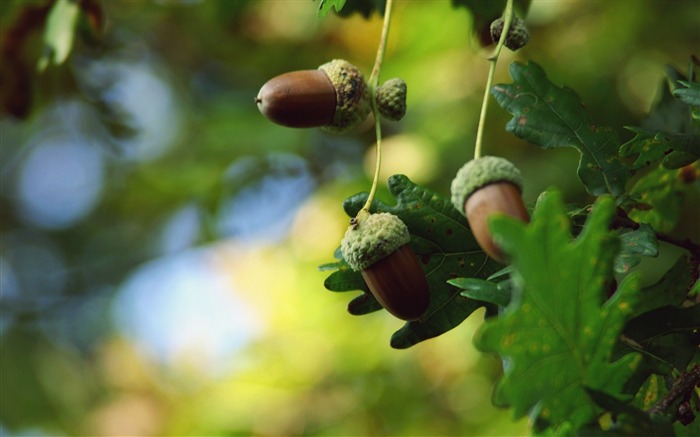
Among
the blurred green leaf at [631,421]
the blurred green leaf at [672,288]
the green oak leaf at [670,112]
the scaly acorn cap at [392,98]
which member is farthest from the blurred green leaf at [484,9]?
the blurred green leaf at [631,421]

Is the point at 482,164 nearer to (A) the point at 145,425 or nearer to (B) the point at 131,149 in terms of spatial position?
(A) the point at 145,425

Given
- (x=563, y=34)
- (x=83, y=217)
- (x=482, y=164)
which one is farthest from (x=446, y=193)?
(x=83, y=217)

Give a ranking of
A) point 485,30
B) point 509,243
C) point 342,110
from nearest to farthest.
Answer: point 509,243
point 342,110
point 485,30

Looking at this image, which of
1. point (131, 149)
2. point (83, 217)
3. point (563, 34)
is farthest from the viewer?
point (83, 217)

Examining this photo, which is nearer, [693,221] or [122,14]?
[693,221]

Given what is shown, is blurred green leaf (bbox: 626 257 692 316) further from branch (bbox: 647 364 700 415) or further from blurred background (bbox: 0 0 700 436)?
blurred background (bbox: 0 0 700 436)

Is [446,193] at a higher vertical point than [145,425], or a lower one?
higher

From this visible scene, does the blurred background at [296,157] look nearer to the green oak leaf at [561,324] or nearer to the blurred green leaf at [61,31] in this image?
the blurred green leaf at [61,31]

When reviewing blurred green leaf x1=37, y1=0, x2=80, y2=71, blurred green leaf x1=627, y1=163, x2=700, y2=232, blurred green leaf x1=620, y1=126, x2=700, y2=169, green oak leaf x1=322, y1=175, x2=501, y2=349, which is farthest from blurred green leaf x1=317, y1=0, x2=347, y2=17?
blurred green leaf x1=37, y1=0, x2=80, y2=71
